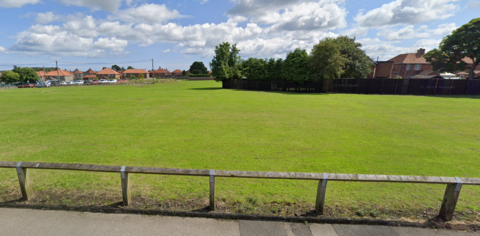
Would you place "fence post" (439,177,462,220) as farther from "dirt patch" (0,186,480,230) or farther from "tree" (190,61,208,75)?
"tree" (190,61,208,75)

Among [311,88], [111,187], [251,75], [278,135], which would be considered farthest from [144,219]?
[251,75]

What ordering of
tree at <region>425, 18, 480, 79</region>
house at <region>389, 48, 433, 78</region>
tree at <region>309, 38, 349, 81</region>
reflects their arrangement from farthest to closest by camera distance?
house at <region>389, 48, 433, 78</region> → tree at <region>425, 18, 480, 79</region> → tree at <region>309, 38, 349, 81</region>

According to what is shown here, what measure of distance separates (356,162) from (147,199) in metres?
5.67

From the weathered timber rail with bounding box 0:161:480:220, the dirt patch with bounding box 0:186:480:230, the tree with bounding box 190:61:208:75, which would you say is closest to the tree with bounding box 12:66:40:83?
the tree with bounding box 190:61:208:75

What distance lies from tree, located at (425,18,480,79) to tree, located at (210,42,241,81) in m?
36.5

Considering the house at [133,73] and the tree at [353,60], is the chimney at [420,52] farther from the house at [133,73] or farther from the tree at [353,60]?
the house at [133,73]

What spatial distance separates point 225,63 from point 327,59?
20.9 meters

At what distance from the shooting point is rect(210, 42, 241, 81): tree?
4497cm

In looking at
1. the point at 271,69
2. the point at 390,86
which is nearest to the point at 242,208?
the point at 390,86

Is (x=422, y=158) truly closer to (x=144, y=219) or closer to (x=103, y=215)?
(x=144, y=219)

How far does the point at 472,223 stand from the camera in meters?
3.38

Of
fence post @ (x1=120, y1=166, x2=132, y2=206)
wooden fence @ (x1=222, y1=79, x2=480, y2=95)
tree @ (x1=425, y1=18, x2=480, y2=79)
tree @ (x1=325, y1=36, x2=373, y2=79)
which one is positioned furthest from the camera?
tree @ (x1=325, y1=36, x2=373, y2=79)

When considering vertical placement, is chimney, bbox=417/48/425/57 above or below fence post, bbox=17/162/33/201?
above

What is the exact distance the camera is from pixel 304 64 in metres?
36.7
